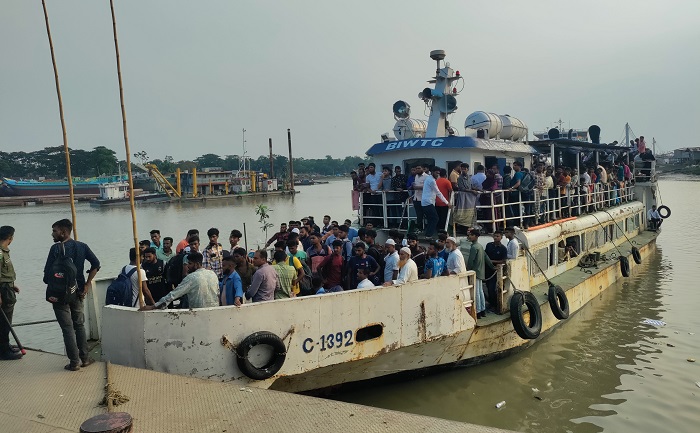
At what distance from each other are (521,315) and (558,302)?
216 centimetres

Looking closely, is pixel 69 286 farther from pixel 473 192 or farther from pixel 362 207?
pixel 362 207

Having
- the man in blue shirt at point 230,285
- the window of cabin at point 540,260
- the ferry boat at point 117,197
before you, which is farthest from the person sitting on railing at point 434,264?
the ferry boat at point 117,197

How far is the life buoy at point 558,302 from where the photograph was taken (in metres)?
9.73

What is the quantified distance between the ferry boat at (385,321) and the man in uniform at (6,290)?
1.04 m

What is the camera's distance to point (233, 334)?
6039 mm

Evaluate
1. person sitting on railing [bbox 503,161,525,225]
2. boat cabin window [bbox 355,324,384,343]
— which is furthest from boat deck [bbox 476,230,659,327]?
boat cabin window [bbox 355,324,384,343]

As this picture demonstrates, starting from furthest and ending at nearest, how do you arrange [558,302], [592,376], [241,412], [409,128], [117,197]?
1. [117,197]
2. [409,128]
3. [558,302]
4. [592,376]
5. [241,412]

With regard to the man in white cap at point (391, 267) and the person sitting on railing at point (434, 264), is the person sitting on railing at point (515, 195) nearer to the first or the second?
the person sitting on railing at point (434, 264)

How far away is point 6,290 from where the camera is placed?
20.2 ft

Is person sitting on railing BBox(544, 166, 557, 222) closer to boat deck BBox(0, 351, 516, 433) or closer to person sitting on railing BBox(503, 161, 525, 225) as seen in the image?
person sitting on railing BBox(503, 161, 525, 225)

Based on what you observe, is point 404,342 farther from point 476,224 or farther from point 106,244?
point 106,244

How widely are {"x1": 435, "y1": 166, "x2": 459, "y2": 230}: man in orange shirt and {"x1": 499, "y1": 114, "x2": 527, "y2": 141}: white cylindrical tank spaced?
400cm

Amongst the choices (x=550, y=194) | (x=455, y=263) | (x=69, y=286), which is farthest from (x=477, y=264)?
(x=69, y=286)

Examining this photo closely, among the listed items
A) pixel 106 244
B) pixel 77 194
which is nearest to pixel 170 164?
pixel 77 194
